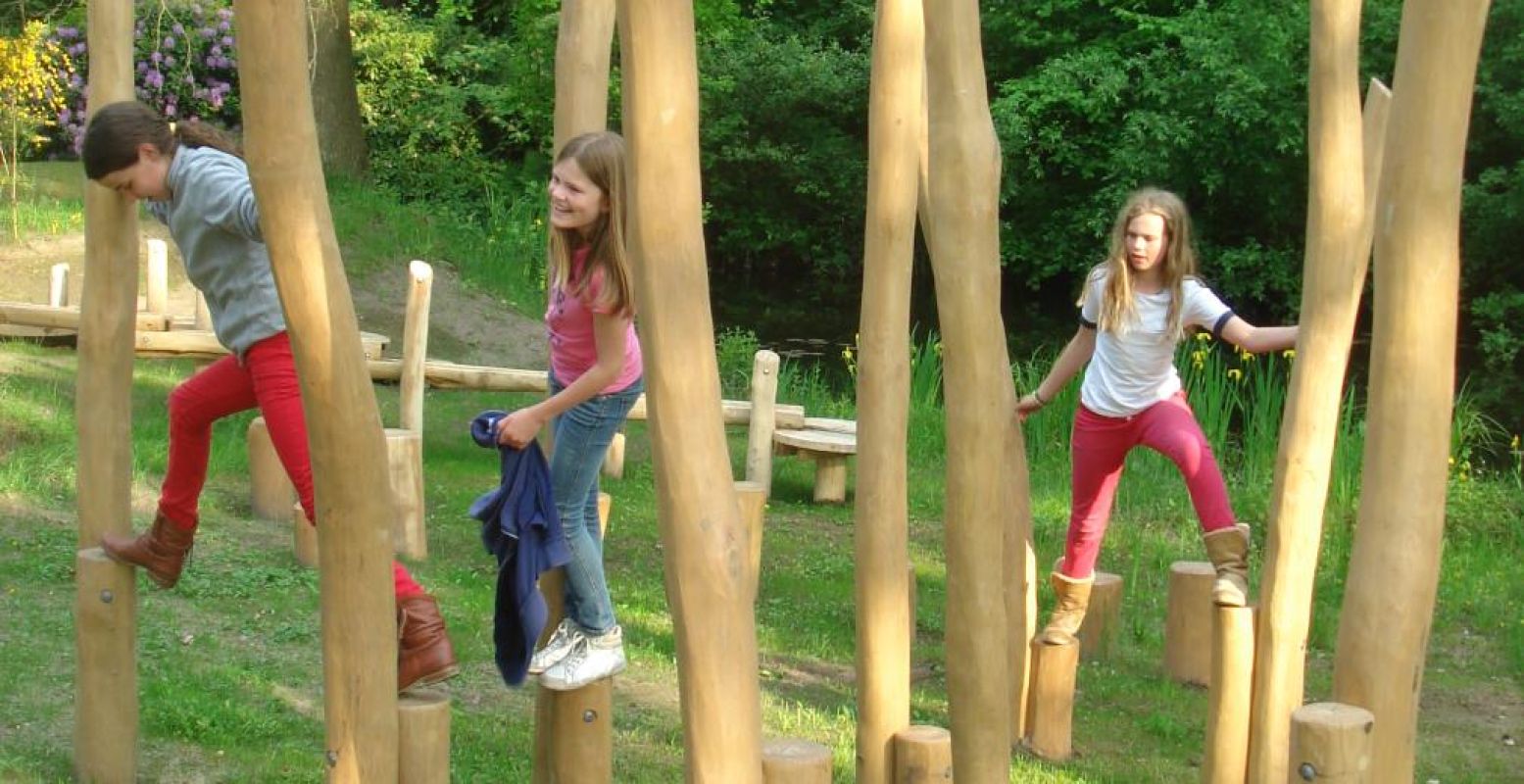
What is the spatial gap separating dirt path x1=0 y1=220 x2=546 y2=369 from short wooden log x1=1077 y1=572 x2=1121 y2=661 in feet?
22.6

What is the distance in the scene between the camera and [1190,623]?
5.66m

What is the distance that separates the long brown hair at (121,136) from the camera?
12.5 ft

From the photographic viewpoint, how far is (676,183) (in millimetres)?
2557

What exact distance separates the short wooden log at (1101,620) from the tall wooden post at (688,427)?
351cm

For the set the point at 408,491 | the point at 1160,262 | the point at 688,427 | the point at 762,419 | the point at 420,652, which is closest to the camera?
the point at 688,427

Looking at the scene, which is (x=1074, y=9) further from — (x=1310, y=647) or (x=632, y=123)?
(x=632, y=123)

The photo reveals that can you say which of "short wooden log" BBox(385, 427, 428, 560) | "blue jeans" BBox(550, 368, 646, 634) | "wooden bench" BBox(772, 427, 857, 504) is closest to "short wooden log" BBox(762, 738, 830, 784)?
"blue jeans" BBox(550, 368, 646, 634)

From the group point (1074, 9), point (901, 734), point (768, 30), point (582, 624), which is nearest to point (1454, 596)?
point (901, 734)

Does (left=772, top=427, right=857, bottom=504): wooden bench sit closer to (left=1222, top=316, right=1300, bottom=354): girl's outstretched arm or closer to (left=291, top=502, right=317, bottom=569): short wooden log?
(left=291, top=502, right=317, bottom=569): short wooden log

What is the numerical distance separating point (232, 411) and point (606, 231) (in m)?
1.14

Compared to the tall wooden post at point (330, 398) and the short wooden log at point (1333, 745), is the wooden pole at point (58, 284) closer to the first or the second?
the tall wooden post at point (330, 398)

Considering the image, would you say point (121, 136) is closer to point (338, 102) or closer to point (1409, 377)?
point (1409, 377)

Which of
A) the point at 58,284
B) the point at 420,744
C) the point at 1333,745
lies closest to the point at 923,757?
the point at 1333,745

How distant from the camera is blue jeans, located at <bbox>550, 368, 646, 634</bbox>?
12.6 feet
